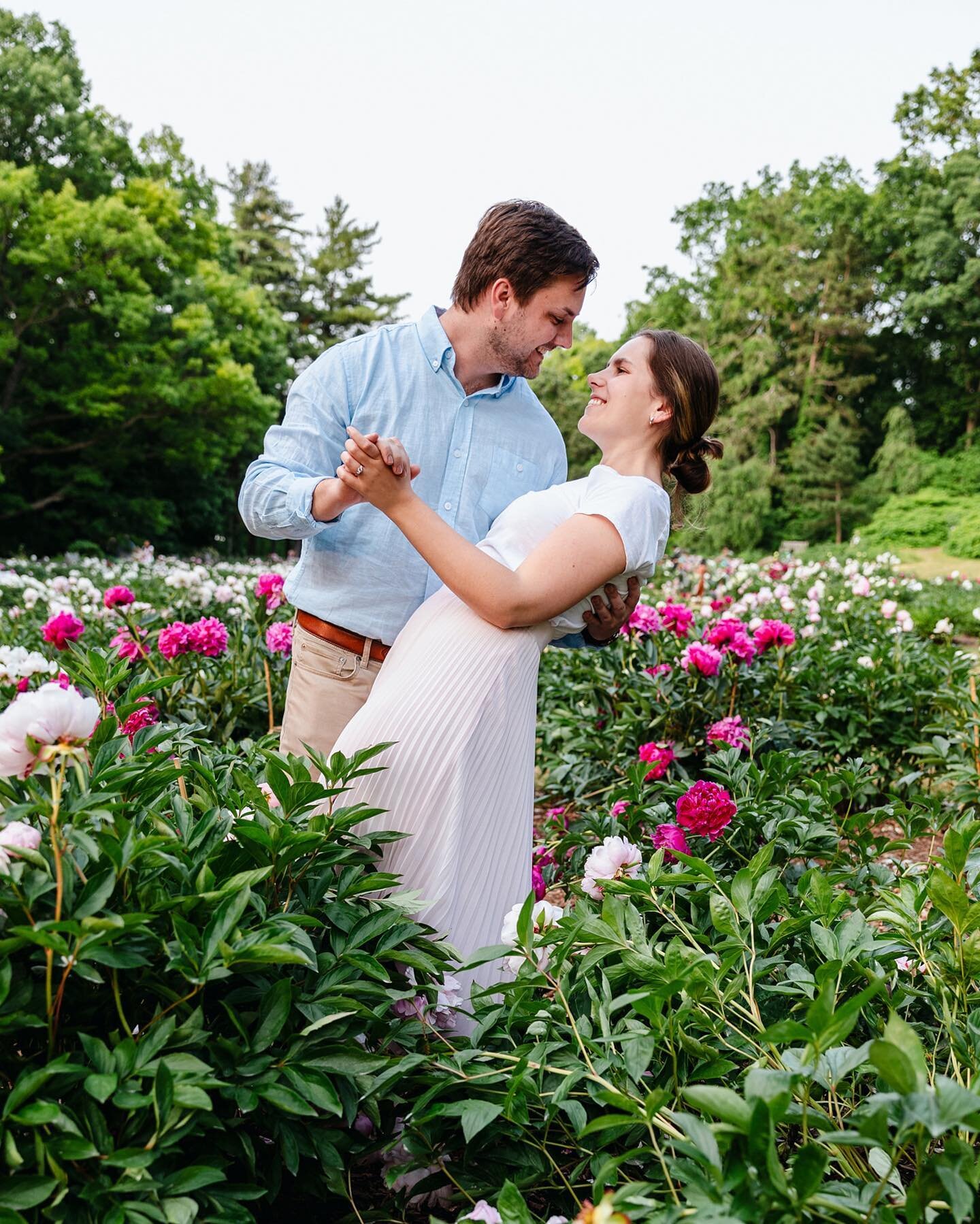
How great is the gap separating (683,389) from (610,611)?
0.58 meters

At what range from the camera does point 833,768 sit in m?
4.53

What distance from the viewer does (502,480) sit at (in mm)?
2674

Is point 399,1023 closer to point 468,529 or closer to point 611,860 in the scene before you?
point 611,860

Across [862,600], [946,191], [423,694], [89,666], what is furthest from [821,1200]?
[946,191]

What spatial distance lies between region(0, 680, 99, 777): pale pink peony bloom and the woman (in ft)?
2.14

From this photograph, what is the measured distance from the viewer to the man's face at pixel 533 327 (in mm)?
2586

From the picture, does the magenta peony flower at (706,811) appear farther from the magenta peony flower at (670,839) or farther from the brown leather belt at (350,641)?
the brown leather belt at (350,641)

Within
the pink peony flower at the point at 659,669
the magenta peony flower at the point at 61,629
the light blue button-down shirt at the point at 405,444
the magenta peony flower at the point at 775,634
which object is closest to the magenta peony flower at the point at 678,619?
the pink peony flower at the point at 659,669

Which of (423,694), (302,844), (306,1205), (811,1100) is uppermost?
(423,694)

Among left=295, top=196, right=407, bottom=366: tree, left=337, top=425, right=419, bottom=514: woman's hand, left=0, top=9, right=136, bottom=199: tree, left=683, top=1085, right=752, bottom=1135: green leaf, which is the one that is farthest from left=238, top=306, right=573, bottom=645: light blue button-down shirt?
left=295, top=196, right=407, bottom=366: tree

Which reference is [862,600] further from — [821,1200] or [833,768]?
[821,1200]

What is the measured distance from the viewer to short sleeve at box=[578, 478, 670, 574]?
2.04 meters

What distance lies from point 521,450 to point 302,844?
5.10 feet

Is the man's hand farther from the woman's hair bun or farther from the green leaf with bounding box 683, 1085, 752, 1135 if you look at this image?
the green leaf with bounding box 683, 1085, 752, 1135
